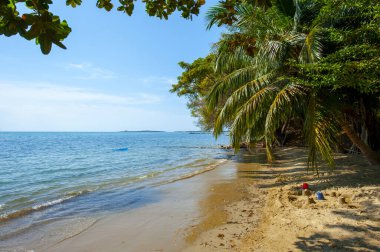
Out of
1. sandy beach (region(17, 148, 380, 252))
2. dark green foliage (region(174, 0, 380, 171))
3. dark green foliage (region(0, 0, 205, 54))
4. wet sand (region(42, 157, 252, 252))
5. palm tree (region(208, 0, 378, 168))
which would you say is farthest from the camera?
palm tree (region(208, 0, 378, 168))

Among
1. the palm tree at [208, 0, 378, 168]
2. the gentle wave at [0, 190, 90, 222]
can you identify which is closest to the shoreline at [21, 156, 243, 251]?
the gentle wave at [0, 190, 90, 222]

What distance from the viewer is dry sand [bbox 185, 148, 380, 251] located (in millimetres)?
4371

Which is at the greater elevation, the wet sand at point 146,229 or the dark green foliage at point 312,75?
the dark green foliage at point 312,75

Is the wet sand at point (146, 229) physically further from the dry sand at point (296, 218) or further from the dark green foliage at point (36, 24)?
the dark green foliage at point (36, 24)

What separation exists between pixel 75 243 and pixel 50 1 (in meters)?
4.60

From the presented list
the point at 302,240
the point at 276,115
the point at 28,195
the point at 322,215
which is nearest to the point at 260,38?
the point at 276,115

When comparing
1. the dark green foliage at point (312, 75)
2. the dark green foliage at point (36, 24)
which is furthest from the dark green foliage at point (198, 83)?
the dark green foliage at point (36, 24)

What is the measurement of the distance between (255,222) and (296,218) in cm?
75

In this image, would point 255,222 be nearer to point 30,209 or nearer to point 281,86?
point 281,86

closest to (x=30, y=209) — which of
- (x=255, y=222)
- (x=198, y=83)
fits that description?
(x=255, y=222)

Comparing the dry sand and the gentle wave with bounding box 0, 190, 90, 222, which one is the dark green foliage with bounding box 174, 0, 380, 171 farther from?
the gentle wave with bounding box 0, 190, 90, 222

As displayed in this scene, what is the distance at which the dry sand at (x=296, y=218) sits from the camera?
172 inches

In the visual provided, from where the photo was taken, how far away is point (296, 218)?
5.36 meters

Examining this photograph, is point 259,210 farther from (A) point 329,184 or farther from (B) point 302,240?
→ (A) point 329,184
